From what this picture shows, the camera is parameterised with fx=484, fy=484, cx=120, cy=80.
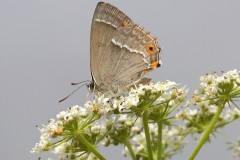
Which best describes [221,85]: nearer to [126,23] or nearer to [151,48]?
[151,48]

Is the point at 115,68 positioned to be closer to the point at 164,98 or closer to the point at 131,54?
the point at 131,54

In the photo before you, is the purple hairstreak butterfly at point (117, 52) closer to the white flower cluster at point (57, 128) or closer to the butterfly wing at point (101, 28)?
the butterfly wing at point (101, 28)

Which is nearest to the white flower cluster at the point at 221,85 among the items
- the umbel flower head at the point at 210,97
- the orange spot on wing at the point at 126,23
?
the umbel flower head at the point at 210,97

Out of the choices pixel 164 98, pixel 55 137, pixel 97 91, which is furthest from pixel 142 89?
pixel 55 137

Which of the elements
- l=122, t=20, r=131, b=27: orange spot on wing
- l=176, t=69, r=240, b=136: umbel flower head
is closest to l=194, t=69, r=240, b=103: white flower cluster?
l=176, t=69, r=240, b=136: umbel flower head

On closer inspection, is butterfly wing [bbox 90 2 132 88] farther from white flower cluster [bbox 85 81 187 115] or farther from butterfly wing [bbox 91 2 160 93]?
white flower cluster [bbox 85 81 187 115]

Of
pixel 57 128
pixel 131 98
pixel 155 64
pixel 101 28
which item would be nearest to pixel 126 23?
pixel 101 28
